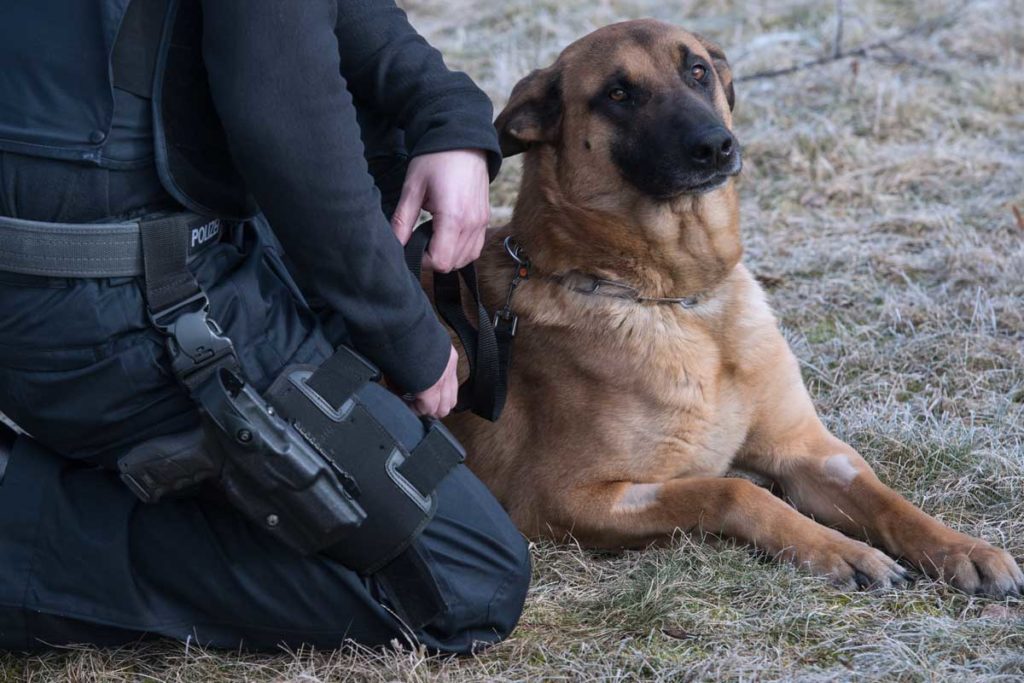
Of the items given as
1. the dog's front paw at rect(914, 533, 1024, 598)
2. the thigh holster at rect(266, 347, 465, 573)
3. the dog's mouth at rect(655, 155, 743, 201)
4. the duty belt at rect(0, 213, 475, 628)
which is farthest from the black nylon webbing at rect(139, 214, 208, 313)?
the dog's front paw at rect(914, 533, 1024, 598)

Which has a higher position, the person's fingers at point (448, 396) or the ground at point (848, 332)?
the person's fingers at point (448, 396)

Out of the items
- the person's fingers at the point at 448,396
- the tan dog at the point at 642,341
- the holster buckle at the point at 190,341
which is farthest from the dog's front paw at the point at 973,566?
the holster buckle at the point at 190,341

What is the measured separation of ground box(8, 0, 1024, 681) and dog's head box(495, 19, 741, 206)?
3.04 feet

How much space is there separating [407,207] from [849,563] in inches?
50.1

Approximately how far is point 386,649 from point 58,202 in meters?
1.08

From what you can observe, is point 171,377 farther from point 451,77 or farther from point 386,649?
point 451,77

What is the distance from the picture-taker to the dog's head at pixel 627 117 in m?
3.10

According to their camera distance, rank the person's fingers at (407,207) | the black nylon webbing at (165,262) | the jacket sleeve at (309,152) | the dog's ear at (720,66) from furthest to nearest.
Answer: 1. the dog's ear at (720,66)
2. the person's fingers at (407,207)
3. the black nylon webbing at (165,262)
4. the jacket sleeve at (309,152)

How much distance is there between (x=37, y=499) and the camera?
8.10 ft

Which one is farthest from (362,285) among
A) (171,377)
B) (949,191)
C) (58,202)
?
(949,191)

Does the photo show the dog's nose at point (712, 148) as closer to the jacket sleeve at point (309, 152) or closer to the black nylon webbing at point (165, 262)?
the jacket sleeve at point (309, 152)

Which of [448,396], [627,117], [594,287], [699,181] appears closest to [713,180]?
[699,181]

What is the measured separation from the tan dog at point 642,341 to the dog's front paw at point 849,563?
2.9 inches

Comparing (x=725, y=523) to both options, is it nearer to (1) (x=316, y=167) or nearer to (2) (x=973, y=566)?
(2) (x=973, y=566)
